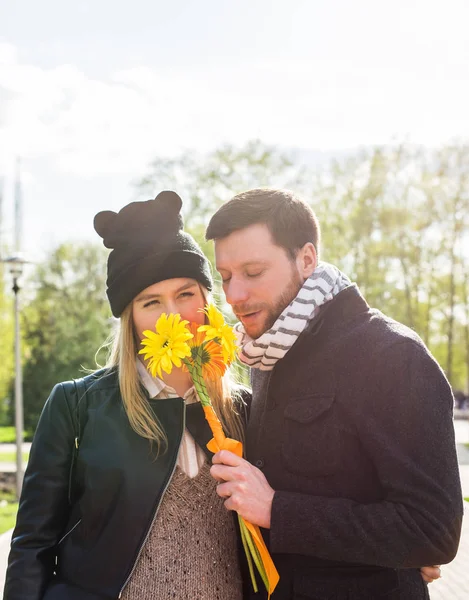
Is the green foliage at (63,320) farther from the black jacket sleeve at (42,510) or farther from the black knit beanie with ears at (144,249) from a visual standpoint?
the black jacket sleeve at (42,510)

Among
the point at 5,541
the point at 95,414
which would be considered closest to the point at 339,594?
the point at 95,414

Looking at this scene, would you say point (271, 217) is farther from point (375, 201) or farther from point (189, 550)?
point (375, 201)

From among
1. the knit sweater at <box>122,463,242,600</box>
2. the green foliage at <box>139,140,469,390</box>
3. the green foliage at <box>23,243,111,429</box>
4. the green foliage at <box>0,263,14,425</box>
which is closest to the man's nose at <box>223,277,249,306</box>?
the knit sweater at <box>122,463,242,600</box>

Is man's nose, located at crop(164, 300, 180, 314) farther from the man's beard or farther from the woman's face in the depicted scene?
the man's beard

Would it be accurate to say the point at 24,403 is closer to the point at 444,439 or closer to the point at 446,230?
the point at 446,230

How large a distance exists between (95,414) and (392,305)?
24616 millimetres

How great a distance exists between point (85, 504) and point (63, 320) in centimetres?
2815

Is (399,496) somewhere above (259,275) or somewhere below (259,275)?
below

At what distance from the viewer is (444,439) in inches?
83.9

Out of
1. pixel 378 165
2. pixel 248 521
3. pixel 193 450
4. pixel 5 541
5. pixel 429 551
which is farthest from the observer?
pixel 378 165

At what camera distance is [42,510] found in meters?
2.49

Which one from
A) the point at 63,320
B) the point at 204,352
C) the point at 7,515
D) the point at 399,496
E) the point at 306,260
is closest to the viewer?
the point at 399,496

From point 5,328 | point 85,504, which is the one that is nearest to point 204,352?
point 85,504

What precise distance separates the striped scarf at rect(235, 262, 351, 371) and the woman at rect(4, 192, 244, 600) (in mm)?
337
